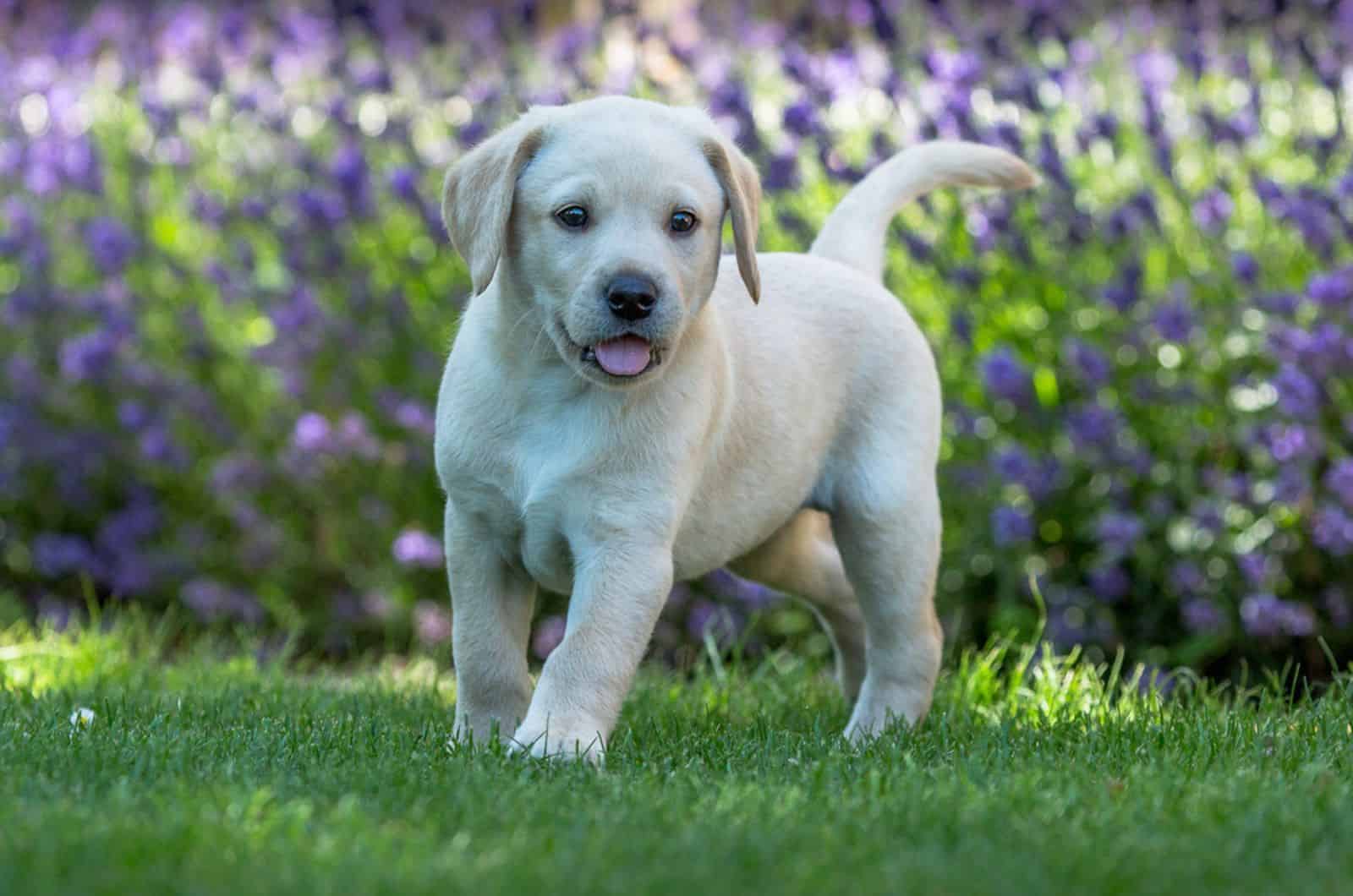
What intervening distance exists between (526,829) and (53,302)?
4.24 metres

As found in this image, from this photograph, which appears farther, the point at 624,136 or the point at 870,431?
the point at 870,431

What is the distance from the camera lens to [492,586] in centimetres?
351

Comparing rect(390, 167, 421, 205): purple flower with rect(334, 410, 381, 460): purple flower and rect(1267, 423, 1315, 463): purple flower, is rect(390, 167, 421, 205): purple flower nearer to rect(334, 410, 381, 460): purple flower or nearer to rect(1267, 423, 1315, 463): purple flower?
rect(334, 410, 381, 460): purple flower

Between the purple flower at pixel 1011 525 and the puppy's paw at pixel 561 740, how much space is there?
199 cm

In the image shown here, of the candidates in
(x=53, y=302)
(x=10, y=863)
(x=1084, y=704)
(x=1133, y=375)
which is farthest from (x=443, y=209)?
(x=53, y=302)

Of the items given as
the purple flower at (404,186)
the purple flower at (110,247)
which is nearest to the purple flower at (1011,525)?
the purple flower at (404,186)

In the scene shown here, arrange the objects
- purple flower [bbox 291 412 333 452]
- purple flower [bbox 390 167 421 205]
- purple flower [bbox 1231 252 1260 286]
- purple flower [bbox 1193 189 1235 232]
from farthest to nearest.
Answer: purple flower [bbox 390 167 421 205]
purple flower [bbox 291 412 333 452]
purple flower [bbox 1193 189 1235 232]
purple flower [bbox 1231 252 1260 286]

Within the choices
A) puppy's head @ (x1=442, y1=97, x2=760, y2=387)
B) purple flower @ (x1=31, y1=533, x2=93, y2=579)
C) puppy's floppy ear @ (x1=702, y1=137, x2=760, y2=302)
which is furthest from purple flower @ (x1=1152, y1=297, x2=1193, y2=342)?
purple flower @ (x1=31, y1=533, x2=93, y2=579)

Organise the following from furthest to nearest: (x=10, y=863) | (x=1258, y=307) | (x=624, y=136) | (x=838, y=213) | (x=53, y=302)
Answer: (x=53, y=302) → (x=1258, y=307) → (x=838, y=213) → (x=624, y=136) → (x=10, y=863)

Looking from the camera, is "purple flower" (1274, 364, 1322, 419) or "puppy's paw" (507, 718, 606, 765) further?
"purple flower" (1274, 364, 1322, 419)

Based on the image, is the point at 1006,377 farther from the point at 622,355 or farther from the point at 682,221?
the point at 622,355

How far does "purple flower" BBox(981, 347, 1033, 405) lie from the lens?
16.3 feet

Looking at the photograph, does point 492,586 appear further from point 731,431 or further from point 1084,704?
point 1084,704

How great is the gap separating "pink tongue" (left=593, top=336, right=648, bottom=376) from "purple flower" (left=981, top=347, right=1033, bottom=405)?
1.98 meters
